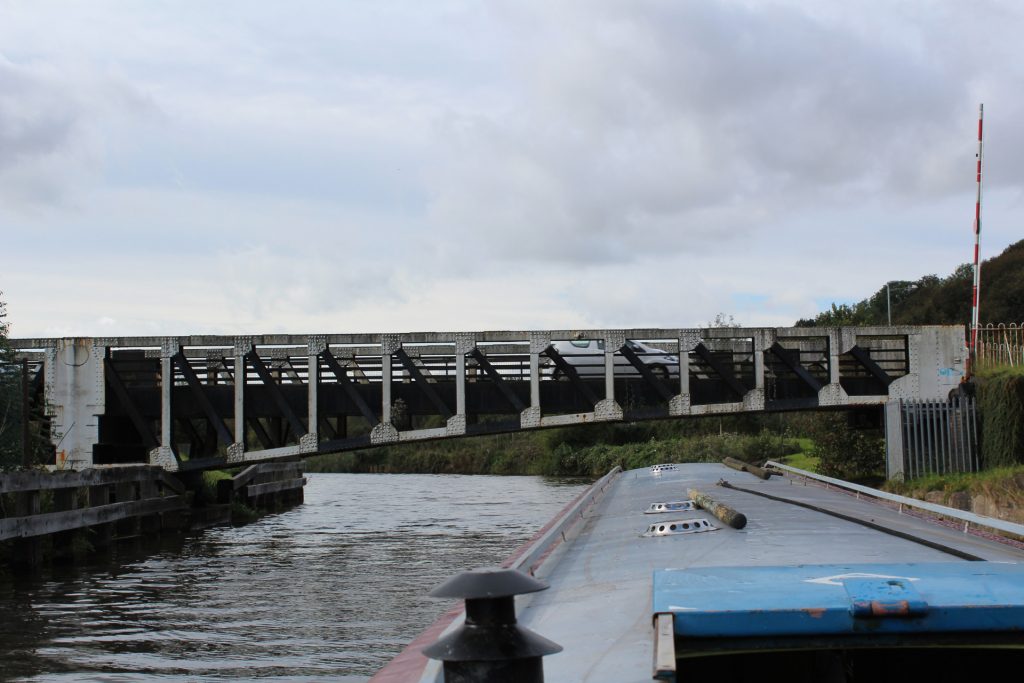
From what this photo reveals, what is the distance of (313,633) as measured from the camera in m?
12.9

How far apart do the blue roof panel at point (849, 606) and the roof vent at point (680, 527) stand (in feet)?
15.0

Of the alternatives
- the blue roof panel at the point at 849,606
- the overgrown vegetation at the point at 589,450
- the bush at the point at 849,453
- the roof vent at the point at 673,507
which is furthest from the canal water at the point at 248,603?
the overgrown vegetation at the point at 589,450

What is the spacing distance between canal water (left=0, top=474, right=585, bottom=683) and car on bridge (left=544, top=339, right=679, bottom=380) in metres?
4.18

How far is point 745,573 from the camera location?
488 centimetres

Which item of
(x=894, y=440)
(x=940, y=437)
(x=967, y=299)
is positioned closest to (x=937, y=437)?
(x=940, y=437)

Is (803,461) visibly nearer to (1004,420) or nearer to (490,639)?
(1004,420)

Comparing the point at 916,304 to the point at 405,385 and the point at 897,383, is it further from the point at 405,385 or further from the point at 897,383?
the point at 405,385

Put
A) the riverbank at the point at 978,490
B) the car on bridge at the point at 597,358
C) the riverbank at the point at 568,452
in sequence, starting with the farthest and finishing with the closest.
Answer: the riverbank at the point at 568,452, the car on bridge at the point at 597,358, the riverbank at the point at 978,490

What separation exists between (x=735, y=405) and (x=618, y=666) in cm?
2259

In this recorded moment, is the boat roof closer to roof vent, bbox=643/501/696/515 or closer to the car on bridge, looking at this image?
roof vent, bbox=643/501/696/515

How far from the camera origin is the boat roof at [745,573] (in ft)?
13.7

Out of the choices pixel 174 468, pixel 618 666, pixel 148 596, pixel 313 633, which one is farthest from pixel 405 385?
pixel 618 666

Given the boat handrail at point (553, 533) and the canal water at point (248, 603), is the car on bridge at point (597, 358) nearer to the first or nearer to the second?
the canal water at point (248, 603)

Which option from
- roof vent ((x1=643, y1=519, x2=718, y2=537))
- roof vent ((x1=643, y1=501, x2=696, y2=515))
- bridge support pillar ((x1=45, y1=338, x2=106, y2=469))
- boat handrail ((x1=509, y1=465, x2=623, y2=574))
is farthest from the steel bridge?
roof vent ((x1=643, y1=519, x2=718, y2=537))
